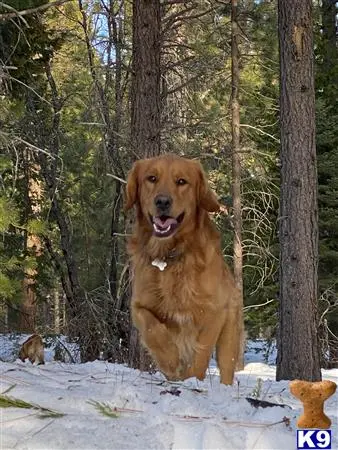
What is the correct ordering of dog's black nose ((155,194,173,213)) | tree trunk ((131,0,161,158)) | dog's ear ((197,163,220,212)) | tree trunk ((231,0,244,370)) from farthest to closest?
tree trunk ((231,0,244,370))
tree trunk ((131,0,161,158))
dog's ear ((197,163,220,212))
dog's black nose ((155,194,173,213))

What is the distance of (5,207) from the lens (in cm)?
820

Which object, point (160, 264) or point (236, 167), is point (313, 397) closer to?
point (160, 264)

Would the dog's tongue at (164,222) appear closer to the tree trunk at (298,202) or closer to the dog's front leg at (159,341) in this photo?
the dog's front leg at (159,341)

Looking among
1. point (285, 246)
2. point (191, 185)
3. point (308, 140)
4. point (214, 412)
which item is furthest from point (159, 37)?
point (214, 412)

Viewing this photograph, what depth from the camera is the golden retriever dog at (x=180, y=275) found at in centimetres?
475

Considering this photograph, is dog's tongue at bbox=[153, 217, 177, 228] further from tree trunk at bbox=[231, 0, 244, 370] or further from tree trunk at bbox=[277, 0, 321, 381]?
tree trunk at bbox=[231, 0, 244, 370]

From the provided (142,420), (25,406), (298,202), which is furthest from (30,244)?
(142,420)

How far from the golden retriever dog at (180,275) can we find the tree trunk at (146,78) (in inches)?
152

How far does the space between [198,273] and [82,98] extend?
32.1ft

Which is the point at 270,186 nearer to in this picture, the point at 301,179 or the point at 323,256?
the point at 323,256

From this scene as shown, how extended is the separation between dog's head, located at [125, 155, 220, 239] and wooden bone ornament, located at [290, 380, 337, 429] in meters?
2.36

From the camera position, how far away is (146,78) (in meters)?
8.93

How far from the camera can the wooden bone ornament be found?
8.27 ft

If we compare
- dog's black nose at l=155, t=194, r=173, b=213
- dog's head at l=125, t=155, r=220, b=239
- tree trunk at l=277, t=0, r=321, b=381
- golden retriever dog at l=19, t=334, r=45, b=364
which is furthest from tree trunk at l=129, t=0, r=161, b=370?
dog's black nose at l=155, t=194, r=173, b=213
